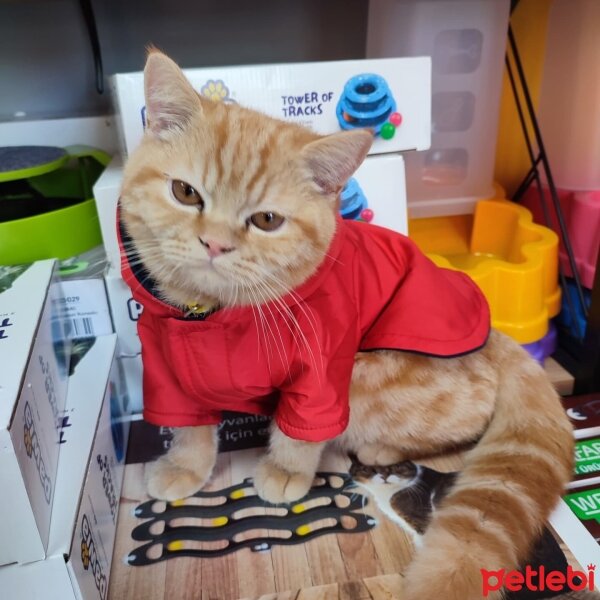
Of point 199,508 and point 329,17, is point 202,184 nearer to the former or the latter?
point 199,508

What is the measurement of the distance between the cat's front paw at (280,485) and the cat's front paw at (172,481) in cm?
10

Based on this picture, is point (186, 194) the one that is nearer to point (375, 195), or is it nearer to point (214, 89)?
point (214, 89)

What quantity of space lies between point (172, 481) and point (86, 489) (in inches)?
7.6

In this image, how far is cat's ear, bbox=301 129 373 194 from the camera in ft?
2.40

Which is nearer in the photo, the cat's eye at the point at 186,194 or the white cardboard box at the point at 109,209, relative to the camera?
the cat's eye at the point at 186,194

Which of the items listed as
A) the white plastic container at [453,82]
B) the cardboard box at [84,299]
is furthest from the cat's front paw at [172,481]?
the white plastic container at [453,82]

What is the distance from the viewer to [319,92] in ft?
3.77

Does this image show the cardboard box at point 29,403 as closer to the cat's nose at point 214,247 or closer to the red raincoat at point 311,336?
the red raincoat at point 311,336

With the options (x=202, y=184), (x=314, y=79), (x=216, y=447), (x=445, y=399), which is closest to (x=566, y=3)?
(x=314, y=79)

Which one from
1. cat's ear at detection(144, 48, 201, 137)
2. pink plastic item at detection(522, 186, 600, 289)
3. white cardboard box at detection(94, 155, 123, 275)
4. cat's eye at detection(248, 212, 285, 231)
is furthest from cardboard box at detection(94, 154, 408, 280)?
pink plastic item at detection(522, 186, 600, 289)

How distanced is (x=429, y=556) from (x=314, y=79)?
855 millimetres

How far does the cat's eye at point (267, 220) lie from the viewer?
0.78 meters

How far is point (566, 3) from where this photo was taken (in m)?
1.45

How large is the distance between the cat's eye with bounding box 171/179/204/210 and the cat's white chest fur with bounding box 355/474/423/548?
0.58 metres
